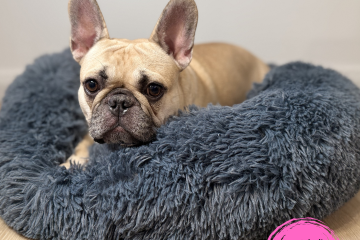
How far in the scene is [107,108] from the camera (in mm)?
1419

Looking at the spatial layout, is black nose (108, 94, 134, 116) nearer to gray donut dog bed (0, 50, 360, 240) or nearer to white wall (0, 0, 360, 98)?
gray donut dog bed (0, 50, 360, 240)

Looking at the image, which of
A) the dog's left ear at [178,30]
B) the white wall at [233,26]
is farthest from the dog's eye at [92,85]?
the white wall at [233,26]

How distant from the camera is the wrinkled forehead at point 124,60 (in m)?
1.49

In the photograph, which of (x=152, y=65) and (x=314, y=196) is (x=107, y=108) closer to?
(x=152, y=65)

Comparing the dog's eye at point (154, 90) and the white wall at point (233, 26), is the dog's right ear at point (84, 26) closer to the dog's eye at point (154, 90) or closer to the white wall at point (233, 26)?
the dog's eye at point (154, 90)

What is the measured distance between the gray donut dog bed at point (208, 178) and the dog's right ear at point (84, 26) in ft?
2.05

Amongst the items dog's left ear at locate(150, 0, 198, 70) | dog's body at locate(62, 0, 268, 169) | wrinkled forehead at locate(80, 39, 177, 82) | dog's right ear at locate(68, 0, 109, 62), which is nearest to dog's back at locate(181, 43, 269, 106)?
dog's body at locate(62, 0, 268, 169)

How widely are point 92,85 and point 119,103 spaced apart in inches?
9.0

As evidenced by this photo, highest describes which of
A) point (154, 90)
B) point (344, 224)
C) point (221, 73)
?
point (154, 90)

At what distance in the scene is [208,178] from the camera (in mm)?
1227

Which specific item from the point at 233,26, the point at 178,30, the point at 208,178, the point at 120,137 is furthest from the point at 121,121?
the point at 233,26

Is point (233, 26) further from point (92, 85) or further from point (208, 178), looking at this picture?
point (208, 178)

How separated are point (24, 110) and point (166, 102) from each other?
91 cm

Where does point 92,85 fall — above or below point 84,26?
below
